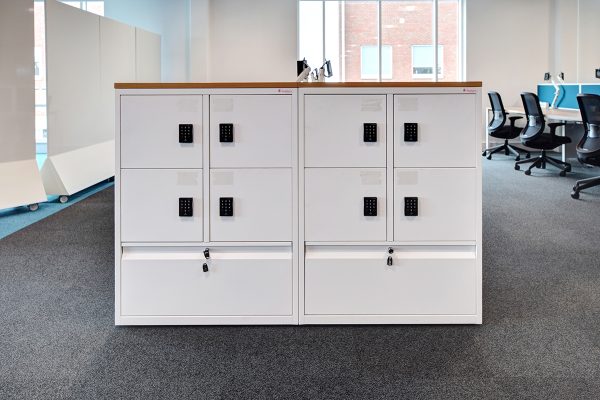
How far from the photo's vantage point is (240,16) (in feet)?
29.0

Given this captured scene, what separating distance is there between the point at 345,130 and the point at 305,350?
2.73ft

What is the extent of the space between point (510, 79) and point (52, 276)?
7845 millimetres

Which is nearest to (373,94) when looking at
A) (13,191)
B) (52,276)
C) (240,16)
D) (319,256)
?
(319,256)

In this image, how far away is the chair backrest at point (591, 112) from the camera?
4660mm

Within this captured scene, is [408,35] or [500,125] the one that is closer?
[500,125]

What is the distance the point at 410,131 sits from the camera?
2172 mm

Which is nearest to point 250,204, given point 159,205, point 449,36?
point 159,205

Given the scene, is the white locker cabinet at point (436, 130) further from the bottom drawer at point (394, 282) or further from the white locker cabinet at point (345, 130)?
the bottom drawer at point (394, 282)

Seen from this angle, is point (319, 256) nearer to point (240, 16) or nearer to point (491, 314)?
point (491, 314)

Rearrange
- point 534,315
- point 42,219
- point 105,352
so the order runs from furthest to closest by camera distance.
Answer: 1. point 42,219
2. point 534,315
3. point 105,352

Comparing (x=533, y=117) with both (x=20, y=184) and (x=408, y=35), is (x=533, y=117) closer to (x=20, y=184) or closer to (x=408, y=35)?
(x=408, y=35)

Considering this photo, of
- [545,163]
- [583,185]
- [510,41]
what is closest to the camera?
[583,185]

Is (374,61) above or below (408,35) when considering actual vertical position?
below

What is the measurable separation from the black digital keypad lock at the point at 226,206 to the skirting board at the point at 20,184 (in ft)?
9.91
